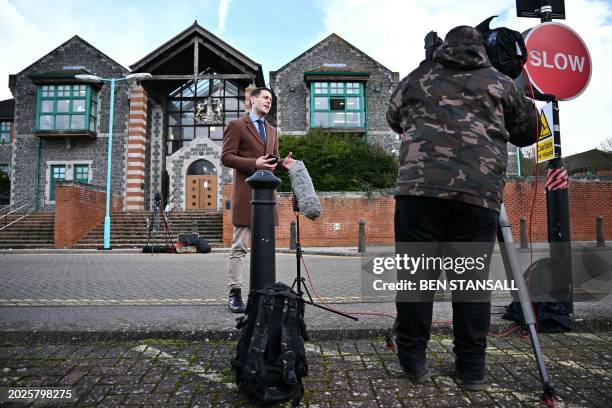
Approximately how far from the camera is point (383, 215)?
54.7ft

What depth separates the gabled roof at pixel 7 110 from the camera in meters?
30.9

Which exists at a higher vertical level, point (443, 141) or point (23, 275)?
point (443, 141)

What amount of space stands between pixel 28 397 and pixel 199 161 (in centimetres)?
2188

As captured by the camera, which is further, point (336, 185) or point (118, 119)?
point (118, 119)

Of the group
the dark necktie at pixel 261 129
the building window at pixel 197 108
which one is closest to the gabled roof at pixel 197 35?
the building window at pixel 197 108

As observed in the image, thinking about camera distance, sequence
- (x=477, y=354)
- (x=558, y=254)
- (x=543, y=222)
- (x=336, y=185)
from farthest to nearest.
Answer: (x=336, y=185)
(x=543, y=222)
(x=558, y=254)
(x=477, y=354)

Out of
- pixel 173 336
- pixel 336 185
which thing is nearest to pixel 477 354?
pixel 173 336

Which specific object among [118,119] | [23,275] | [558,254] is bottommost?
[23,275]

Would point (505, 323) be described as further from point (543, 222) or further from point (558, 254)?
point (543, 222)

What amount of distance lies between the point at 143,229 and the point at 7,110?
2426cm

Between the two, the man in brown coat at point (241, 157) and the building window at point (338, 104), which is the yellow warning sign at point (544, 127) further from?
the building window at point (338, 104)

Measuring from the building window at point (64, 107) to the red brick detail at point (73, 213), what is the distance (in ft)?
Answer: 22.3

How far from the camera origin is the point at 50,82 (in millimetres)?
22234

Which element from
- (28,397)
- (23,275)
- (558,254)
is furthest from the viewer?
(23,275)
